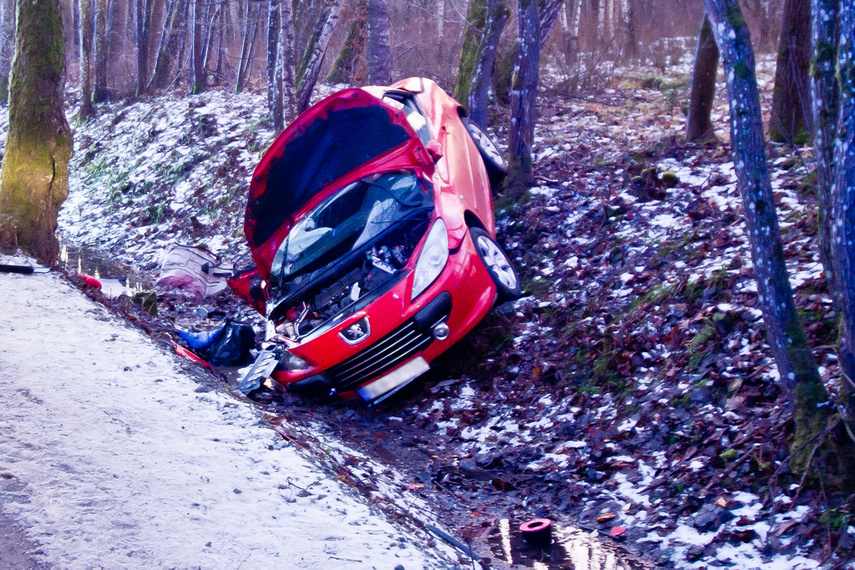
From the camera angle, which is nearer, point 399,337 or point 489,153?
point 399,337

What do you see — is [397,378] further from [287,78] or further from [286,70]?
[286,70]

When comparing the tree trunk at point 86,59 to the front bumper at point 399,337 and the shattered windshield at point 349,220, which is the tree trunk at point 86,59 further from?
the front bumper at point 399,337

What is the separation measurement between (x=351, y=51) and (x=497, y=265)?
1297cm

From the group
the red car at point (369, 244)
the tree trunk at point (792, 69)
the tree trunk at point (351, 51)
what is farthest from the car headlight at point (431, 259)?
the tree trunk at point (351, 51)

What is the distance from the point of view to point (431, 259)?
593 centimetres

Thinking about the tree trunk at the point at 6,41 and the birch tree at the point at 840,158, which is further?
the tree trunk at the point at 6,41

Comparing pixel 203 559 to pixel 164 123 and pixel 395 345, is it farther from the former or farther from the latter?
pixel 164 123

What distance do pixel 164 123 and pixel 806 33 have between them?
49.0 ft

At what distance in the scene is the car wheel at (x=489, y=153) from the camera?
8648 millimetres

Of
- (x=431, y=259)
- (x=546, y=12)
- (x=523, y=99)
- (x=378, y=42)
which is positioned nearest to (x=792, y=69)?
(x=523, y=99)

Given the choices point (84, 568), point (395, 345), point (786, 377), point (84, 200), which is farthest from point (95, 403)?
point (84, 200)

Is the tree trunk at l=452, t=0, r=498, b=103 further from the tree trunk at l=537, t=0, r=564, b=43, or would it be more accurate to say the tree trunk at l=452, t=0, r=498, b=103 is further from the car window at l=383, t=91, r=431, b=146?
the car window at l=383, t=91, r=431, b=146

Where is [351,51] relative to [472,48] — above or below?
above

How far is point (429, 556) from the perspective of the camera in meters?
3.46
